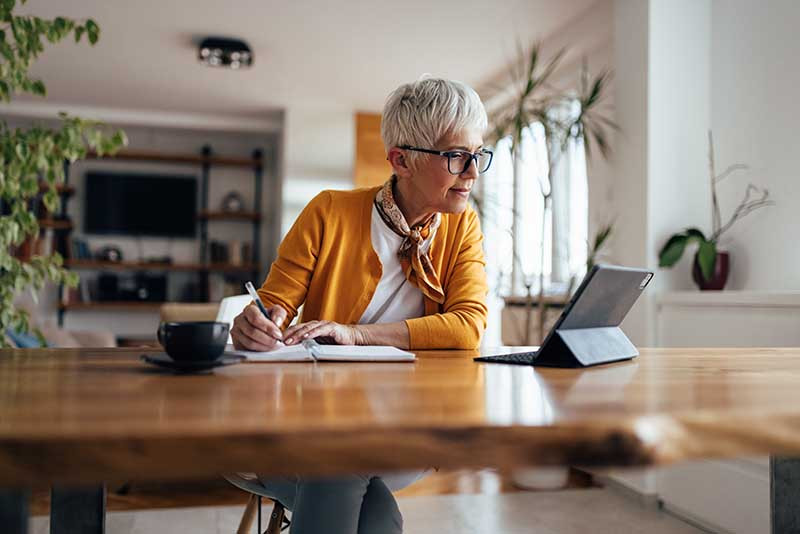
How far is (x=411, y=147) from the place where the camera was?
1.67 meters

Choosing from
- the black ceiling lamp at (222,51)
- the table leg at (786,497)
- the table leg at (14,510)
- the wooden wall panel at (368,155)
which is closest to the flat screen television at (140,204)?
the wooden wall panel at (368,155)

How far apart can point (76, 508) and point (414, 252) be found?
2.90 ft

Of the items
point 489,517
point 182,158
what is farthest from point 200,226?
point 489,517

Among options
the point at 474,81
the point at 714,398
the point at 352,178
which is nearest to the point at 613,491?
the point at 714,398

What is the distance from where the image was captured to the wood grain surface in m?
0.53

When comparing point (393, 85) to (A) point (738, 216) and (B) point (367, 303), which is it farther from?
(B) point (367, 303)

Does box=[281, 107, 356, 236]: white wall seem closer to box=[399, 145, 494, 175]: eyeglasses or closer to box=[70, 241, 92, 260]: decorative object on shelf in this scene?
box=[70, 241, 92, 260]: decorative object on shelf

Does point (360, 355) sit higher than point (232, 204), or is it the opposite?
point (232, 204)

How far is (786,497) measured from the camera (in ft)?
3.62

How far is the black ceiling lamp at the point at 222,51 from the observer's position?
16.8 ft

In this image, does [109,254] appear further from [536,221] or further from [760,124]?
[760,124]

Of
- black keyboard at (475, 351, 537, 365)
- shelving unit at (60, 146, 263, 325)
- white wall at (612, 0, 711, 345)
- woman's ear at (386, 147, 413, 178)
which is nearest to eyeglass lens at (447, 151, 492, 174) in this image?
woman's ear at (386, 147, 413, 178)

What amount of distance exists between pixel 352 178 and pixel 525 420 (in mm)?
6670

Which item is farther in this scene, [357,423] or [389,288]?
[389,288]
